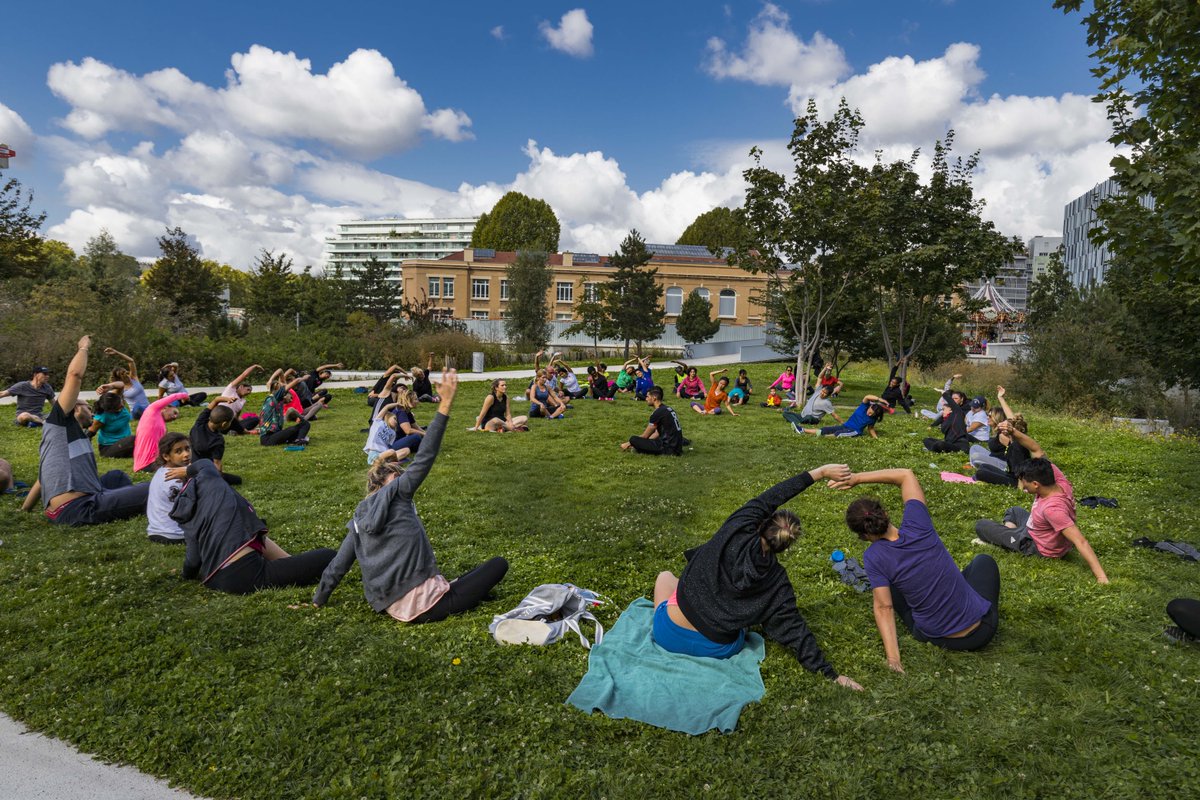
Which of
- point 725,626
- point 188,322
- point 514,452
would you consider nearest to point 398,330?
point 188,322

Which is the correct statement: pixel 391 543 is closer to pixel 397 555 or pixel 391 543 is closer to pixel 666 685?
pixel 397 555

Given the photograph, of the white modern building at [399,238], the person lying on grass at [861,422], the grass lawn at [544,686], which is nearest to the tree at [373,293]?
the person lying on grass at [861,422]

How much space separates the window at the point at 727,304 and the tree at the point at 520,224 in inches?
842

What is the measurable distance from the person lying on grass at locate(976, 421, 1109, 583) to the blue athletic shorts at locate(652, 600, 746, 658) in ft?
12.1

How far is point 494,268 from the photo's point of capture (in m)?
65.0

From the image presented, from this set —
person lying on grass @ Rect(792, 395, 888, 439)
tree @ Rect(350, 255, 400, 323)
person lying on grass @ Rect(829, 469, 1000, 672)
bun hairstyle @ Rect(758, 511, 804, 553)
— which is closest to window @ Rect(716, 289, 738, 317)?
tree @ Rect(350, 255, 400, 323)

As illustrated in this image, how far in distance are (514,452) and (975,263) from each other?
18.3 m

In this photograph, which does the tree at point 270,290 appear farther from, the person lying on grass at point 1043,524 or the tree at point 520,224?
the person lying on grass at point 1043,524

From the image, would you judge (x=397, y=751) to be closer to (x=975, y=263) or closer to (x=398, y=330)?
(x=975, y=263)

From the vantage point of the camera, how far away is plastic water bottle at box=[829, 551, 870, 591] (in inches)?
255

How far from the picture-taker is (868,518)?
4883 mm

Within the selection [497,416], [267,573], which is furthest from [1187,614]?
[497,416]

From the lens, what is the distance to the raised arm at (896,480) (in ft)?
16.6

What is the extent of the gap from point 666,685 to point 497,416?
37.7ft
